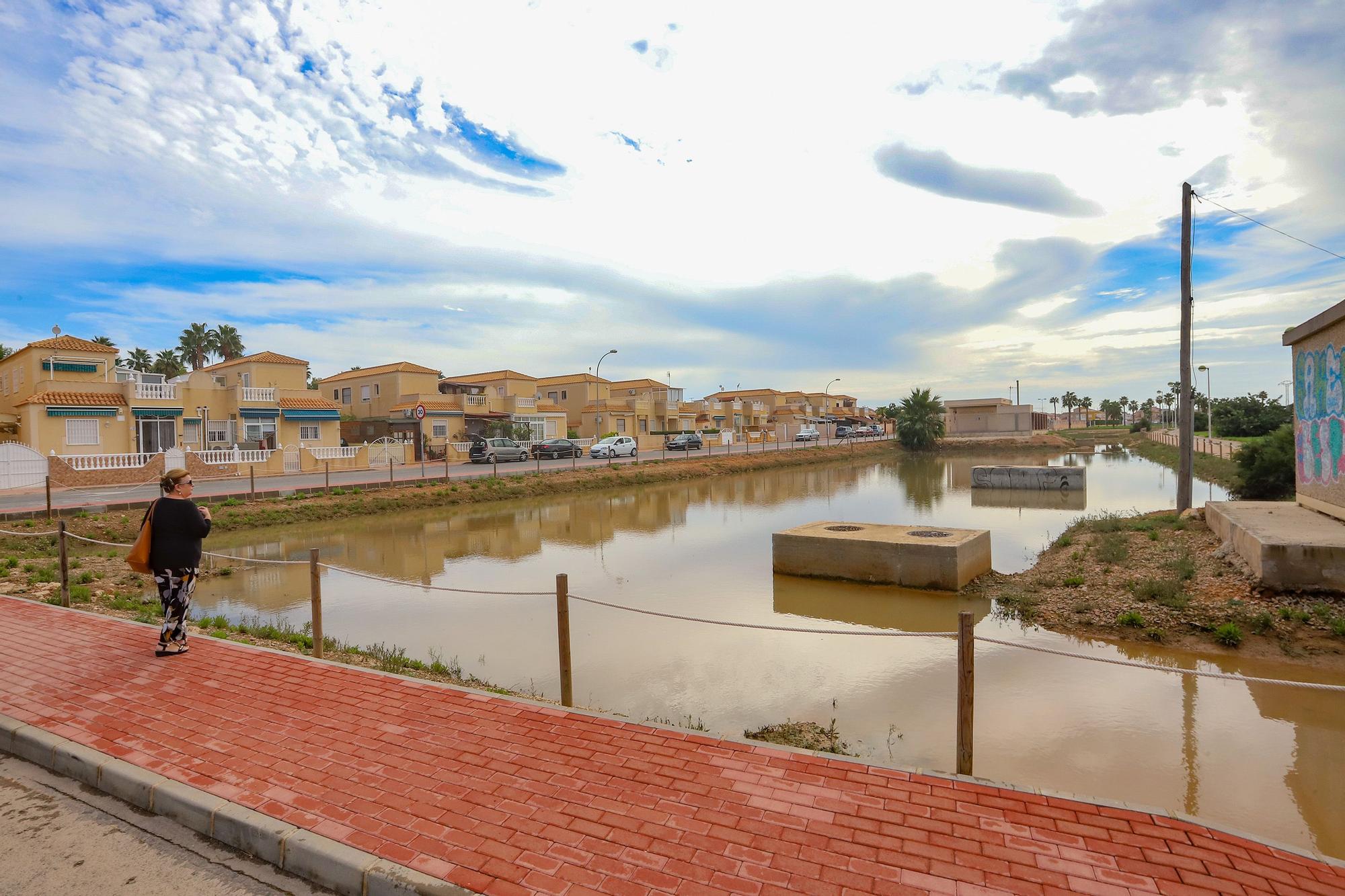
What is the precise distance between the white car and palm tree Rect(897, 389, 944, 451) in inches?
1155

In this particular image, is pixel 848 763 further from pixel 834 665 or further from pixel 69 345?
pixel 69 345

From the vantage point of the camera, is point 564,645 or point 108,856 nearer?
point 108,856

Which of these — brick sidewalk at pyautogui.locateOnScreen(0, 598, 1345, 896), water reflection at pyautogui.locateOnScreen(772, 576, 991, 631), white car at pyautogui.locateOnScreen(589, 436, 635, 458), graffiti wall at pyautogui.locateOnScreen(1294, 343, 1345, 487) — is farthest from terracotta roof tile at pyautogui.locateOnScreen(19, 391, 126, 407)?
graffiti wall at pyautogui.locateOnScreen(1294, 343, 1345, 487)

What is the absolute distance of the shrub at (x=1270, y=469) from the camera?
1825 centimetres

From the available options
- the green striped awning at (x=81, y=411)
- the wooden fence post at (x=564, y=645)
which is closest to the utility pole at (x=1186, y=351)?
the wooden fence post at (x=564, y=645)

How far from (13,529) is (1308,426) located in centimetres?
2732

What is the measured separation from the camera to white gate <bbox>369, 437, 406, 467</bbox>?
3844cm

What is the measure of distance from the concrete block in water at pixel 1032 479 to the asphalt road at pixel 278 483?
17644mm

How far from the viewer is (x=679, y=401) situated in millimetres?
73562

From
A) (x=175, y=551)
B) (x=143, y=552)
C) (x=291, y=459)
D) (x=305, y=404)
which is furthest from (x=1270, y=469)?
(x=305, y=404)

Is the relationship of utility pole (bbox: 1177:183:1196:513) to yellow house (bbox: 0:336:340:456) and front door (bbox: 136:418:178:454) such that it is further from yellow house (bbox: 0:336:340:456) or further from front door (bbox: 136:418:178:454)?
front door (bbox: 136:418:178:454)

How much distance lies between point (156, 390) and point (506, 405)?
2174cm

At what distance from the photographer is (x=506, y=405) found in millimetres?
50625

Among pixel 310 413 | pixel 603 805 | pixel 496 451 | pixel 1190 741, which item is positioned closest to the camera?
pixel 603 805
